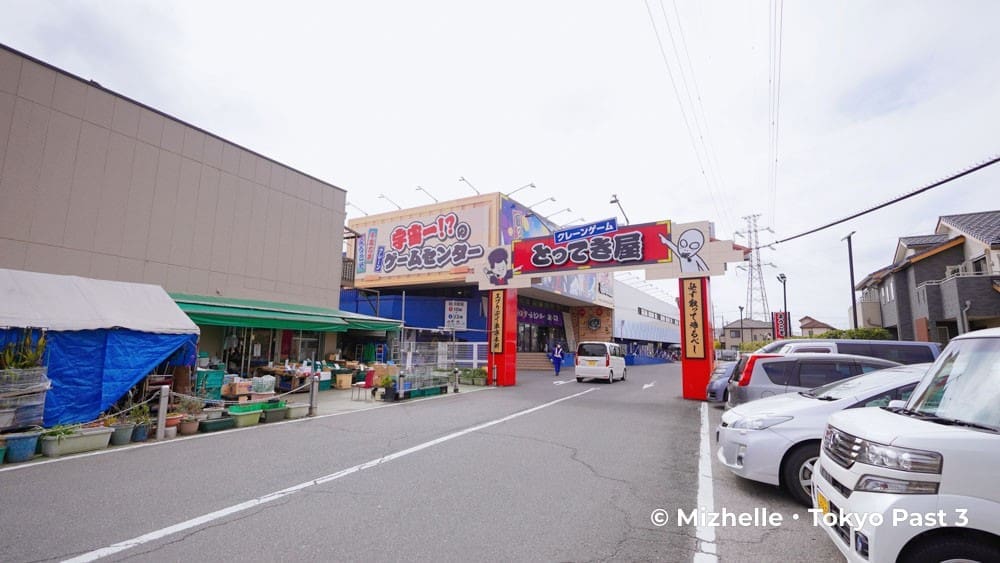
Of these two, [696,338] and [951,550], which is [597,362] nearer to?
[696,338]

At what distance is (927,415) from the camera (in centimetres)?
337

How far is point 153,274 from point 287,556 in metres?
13.2

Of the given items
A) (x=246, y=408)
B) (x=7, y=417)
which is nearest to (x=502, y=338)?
(x=246, y=408)

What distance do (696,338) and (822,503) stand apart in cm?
1252

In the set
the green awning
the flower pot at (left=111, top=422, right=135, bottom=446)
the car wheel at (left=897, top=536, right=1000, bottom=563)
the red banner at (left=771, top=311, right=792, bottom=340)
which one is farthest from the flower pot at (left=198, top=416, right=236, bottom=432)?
the red banner at (left=771, top=311, right=792, bottom=340)

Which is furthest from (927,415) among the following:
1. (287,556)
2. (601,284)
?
(601,284)

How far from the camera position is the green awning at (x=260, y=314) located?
12.7 meters

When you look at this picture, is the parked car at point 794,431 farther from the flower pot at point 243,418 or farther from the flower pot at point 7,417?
the flower pot at point 7,417

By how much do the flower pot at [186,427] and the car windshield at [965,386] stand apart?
35.6ft

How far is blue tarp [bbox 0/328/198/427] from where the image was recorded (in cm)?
845

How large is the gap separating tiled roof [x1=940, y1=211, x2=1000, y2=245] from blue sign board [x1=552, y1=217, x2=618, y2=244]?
15.8 m

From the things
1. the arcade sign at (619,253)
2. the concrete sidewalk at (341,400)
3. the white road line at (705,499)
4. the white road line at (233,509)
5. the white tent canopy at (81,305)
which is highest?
the arcade sign at (619,253)

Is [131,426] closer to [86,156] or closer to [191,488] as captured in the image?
[191,488]

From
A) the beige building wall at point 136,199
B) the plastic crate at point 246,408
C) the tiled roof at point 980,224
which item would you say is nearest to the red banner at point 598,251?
the beige building wall at point 136,199
